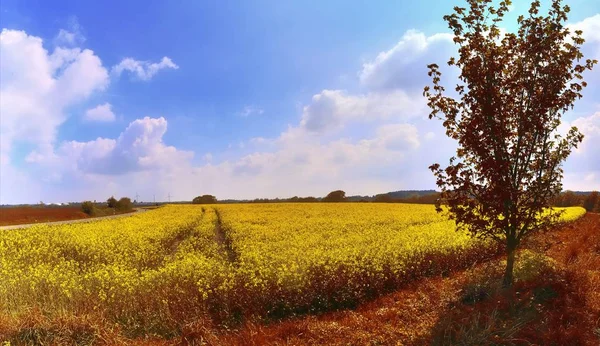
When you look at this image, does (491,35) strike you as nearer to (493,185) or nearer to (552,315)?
(493,185)

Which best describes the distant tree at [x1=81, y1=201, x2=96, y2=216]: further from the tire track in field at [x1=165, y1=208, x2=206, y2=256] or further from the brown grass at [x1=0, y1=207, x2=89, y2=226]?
the tire track in field at [x1=165, y1=208, x2=206, y2=256]

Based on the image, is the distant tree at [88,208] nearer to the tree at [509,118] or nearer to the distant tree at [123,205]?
the distant tree at [123,205]

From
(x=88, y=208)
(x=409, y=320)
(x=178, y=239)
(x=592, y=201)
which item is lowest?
(x=592, y=201)

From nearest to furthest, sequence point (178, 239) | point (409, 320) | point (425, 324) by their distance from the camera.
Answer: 1. point (425, 324)
2. point (409, 320)
3. point (178, 239)

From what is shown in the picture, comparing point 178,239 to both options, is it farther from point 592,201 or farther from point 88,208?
point 592,201

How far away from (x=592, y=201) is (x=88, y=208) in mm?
97218

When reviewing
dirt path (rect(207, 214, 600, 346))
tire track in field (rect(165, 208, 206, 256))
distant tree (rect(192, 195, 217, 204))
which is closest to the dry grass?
dirt path (rect(207, 214, 600, 346))

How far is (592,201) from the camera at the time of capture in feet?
238

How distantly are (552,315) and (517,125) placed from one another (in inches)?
185

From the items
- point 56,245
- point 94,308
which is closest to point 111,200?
point 56,245

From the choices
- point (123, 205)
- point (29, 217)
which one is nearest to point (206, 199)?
point (123, 205)

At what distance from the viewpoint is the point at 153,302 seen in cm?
838

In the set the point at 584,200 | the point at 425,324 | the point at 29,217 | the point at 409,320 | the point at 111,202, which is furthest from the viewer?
the point at 111,202

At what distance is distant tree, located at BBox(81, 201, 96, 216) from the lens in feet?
232
